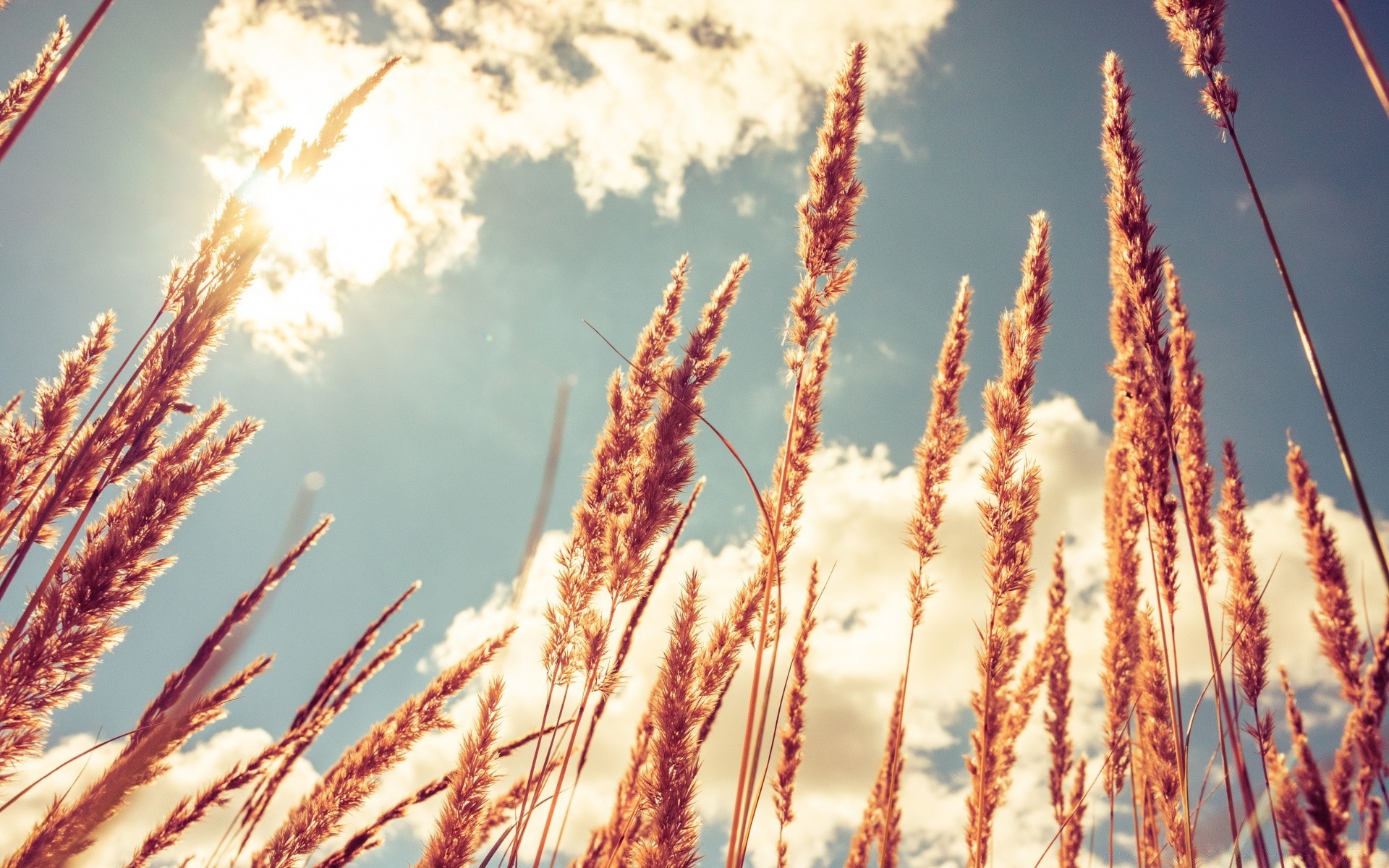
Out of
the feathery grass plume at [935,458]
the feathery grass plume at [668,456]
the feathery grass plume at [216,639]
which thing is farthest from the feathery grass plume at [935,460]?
the feathery grass plume at [216,639]

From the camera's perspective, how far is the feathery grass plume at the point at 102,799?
5.44ft

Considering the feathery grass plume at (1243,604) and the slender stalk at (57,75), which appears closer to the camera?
the slender stalk at (57,75)

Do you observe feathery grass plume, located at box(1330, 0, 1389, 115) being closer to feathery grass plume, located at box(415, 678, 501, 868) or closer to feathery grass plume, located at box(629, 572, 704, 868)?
feathery grass plume, located at box(629, 572, 704, 868)

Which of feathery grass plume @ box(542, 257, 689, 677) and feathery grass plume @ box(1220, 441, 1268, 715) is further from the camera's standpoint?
feathery grass plume @ box(1220, 441, 1268, 715)

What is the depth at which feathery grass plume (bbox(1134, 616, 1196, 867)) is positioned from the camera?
241 centimetres

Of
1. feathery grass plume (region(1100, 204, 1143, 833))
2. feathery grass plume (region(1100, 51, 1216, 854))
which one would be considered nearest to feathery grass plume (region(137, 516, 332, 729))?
feathery grass plume (region(1100, 51, 1216, 854))

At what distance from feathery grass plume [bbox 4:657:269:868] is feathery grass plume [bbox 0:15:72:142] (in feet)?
5.29

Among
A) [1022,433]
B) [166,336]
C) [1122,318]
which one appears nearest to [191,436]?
[166,336]

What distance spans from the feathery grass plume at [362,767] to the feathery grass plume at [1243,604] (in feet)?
9.23

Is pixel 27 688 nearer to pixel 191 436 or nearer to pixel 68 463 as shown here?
pixel 68 463

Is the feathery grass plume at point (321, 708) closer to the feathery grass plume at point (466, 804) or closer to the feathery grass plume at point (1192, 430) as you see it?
the feathery grass plume at point (466, 804)

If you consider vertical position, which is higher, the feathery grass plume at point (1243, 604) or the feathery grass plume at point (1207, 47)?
the feathery grass plume at point (1207, 47)

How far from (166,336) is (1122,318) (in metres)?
2.89

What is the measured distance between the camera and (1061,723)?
3.82m
